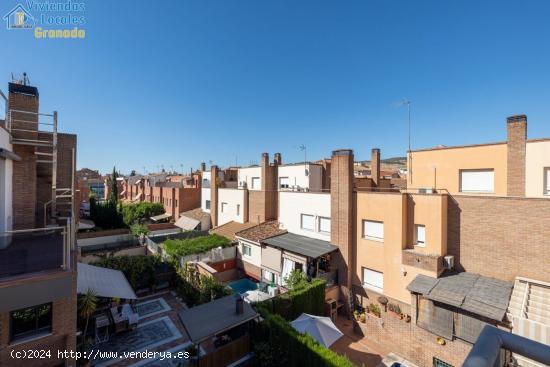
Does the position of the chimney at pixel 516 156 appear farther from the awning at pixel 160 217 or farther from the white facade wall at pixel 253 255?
the awning at pixel 160 217

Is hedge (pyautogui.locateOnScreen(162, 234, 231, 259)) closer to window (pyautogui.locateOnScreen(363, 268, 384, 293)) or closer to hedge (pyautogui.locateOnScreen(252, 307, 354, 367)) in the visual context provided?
hedge (pyautogui.locateOnScreen(252, 307, 354, 367))

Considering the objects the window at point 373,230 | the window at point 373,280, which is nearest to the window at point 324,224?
the window at point 373,230

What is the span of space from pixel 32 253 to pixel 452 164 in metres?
25.1

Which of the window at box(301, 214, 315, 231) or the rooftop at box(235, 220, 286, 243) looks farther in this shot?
the rooftop at box(235, 220, 286, 243)

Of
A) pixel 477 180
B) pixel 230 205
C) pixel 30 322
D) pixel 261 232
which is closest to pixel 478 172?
pixel 477 180

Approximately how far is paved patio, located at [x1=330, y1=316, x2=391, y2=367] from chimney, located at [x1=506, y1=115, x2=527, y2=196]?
13.5m

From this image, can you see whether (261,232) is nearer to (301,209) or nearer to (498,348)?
(301,209)

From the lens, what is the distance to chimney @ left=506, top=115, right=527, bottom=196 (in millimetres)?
17094

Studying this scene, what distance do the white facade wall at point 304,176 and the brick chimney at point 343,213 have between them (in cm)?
950

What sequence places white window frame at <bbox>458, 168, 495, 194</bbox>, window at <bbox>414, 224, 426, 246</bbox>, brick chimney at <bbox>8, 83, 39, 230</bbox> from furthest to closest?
white window frame at <bbox>458, 168, 495, 194</bbox>
window at <bbox>414, 224, 426, 246</bbox>
brick chimney at <bbox>8, 83, 39, 230</bbox>

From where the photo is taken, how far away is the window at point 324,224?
23969 millimetres

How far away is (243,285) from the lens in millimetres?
26969

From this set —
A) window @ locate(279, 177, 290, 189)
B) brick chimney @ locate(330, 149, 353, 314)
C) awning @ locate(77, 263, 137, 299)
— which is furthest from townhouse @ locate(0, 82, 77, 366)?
window @ locate(279, 177, 290, 189)

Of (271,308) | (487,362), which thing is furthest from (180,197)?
(487,362)
